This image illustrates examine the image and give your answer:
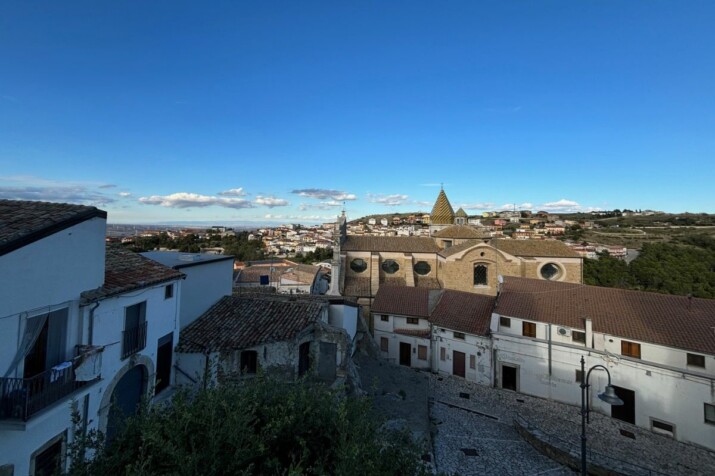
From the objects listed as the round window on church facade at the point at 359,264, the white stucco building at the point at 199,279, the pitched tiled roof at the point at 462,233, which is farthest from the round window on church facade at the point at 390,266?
the white stucco building at the point at 199,279

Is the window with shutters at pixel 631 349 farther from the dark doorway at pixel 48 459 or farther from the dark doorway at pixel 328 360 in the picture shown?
the dark doorway at pixel 48 459

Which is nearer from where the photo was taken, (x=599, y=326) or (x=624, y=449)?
(x=624, y=449)

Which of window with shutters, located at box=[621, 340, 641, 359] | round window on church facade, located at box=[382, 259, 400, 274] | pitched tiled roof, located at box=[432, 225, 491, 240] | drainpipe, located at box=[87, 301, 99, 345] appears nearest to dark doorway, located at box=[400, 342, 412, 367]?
round window on church facade, located at box=[382, 259, 400, 274]

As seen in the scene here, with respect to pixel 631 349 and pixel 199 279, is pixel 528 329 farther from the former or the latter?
pixel 199 279

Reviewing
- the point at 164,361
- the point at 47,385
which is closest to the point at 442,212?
the point at 164,361

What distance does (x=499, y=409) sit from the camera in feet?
59.9

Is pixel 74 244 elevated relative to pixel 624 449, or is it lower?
elevated

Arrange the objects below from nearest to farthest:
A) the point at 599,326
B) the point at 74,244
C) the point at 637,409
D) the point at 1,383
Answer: the point at 1,383 → the point at 74,244 → the point at 637,409 → the point at 599,326

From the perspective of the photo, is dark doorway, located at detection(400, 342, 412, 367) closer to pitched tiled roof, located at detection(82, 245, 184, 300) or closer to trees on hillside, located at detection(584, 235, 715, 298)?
pitched tiled roof, located at detection(82, 245, 184, 300)

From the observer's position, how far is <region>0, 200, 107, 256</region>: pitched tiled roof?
21.8 feet

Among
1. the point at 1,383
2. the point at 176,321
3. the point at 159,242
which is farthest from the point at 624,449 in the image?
the point at 159,242

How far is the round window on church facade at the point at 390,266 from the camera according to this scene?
3320cm

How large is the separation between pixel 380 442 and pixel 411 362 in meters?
20.5

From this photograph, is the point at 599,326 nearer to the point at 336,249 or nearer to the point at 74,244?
the point at 336,249
